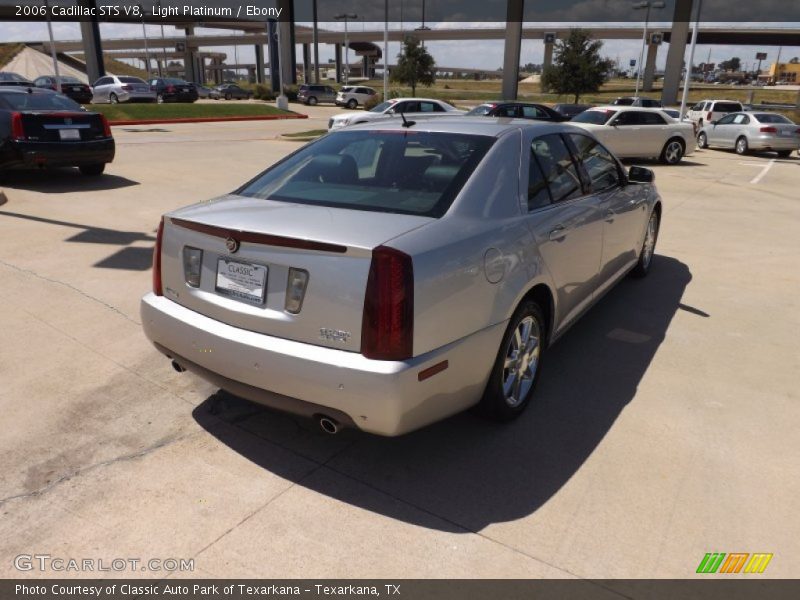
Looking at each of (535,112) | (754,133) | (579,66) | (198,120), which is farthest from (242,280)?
(579,66)

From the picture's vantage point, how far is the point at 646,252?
6484 millimetres

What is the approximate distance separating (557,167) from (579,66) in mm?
45312

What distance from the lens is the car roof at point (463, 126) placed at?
148 inches

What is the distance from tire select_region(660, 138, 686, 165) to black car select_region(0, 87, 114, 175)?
579 inches

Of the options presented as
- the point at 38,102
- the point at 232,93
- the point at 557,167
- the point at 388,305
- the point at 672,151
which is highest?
the point at 38,102

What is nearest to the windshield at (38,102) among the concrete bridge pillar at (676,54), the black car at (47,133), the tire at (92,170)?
the black car at (47,133)

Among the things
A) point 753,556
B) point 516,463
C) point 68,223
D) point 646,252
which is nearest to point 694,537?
point 753,556

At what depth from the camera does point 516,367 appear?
3566 mm

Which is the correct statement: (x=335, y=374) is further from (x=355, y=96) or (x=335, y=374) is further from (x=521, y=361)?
(x=355, y=96)

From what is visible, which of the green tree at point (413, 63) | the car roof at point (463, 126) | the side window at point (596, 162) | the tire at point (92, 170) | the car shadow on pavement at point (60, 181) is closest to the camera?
the car roof at point (463, 126)

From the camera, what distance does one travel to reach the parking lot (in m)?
2.65

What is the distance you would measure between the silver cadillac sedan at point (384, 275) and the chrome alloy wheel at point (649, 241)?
2482mm

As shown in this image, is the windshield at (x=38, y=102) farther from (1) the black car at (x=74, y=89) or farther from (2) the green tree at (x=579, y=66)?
(2) the green tree at (x=579, y=66)
